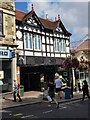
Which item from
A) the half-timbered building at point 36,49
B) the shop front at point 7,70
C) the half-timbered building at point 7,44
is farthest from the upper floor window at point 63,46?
the shop front at point 7,70

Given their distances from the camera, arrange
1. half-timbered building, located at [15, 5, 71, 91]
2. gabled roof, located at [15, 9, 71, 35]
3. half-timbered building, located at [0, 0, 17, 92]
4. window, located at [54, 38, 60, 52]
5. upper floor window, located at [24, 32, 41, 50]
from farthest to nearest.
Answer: window, located at [54, 38, 60, 52] < gabled roof, located at [15, 9, 71, 35] < upper floor window, located at [24, 32, 41, 50] < half-timbered building, located at [15, 5, 71, 91] < half-timbered building, located at [0, 0, 17, 92]

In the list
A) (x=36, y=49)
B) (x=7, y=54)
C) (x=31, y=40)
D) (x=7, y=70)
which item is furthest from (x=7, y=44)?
(x=36, y=49)

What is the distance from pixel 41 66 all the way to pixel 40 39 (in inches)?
106

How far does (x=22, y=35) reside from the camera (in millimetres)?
25219

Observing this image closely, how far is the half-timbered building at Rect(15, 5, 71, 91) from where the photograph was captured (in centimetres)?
2523

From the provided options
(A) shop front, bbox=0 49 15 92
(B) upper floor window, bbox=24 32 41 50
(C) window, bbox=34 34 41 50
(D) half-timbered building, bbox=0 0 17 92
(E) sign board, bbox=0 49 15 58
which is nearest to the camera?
(E) sign board, bbox=0 49 15 58

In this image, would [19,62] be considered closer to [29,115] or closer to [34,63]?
[34,63]

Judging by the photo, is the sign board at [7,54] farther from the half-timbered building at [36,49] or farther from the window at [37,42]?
the window at [37,42]

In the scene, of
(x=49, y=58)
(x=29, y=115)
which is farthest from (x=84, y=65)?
(x=29, y=115)

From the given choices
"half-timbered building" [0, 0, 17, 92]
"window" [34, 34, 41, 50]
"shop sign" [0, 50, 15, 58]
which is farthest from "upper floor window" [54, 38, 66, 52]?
"shop sign" [0, 50, 15, 58]

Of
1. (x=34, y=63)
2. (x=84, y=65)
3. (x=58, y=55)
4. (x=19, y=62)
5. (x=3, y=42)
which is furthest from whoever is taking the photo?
(x=58, y=55)

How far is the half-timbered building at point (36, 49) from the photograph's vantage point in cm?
2523

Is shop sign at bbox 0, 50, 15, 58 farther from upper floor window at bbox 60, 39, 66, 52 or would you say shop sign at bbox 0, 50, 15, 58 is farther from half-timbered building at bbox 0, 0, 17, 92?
upper floor window at bbox 60, 39, 66, 52

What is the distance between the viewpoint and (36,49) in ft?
89.4
